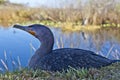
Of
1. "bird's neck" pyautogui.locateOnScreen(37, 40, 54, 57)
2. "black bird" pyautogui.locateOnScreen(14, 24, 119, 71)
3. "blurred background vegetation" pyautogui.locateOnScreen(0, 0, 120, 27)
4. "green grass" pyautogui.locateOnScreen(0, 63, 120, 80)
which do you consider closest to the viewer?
"green grass" pyautogui.locateOnScreen(0, 63, 120, 80)

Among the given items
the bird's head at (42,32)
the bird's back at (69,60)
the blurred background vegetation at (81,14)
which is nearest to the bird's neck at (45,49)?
the bird's head at (42,32)

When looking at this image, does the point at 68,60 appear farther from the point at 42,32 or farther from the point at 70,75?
the point at 70,75

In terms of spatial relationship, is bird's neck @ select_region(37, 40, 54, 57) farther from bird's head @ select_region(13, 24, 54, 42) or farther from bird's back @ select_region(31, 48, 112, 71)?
bird's back @ select_region(31, 48, 112, 71)

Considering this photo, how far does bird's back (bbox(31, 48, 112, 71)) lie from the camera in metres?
3.89

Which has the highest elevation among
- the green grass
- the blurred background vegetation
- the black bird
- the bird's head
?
the bird's head

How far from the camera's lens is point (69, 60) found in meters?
4.02

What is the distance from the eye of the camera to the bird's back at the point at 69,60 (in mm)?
3893

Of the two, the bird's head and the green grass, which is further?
the bird's head

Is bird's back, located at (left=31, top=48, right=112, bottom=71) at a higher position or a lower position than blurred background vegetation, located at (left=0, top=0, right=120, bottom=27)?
higher

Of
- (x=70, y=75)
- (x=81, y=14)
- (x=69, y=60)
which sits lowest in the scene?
(x=81, y=14)

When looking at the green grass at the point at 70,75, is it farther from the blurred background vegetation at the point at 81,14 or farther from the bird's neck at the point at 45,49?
the blurred background vegetation at the point at 81,14

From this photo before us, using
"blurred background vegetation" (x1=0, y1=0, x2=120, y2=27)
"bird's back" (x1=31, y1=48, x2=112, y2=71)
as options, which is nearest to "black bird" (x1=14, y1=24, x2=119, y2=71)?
"bird's back" (x1=31, y1=48, x2=112, y2=71)

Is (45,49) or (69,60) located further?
(45,49)

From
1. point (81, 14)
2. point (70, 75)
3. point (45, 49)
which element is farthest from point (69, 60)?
point (81, 14)
